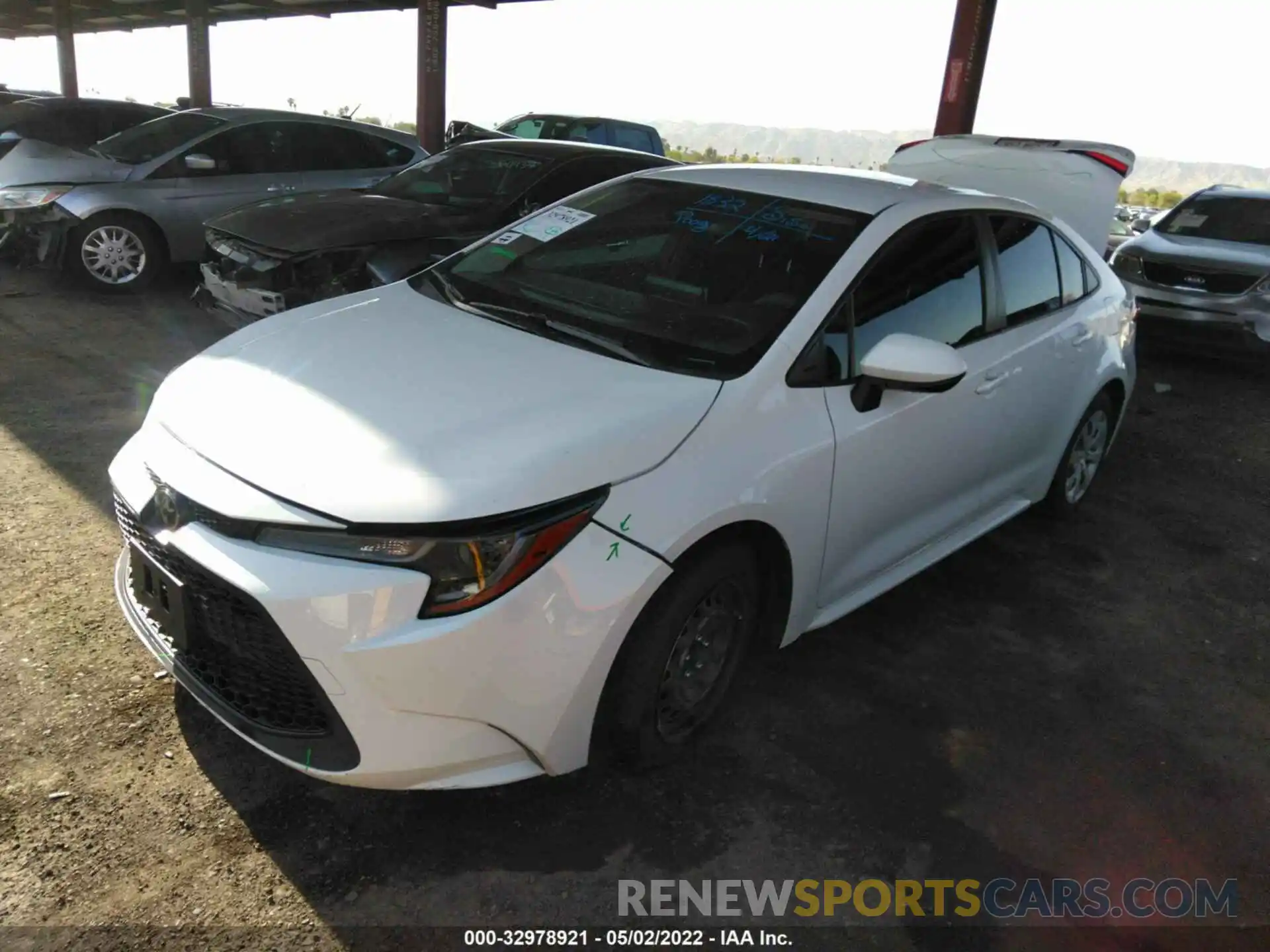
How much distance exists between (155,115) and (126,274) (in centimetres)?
363

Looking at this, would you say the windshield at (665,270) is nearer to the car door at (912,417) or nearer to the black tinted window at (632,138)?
the car door at (912,417)

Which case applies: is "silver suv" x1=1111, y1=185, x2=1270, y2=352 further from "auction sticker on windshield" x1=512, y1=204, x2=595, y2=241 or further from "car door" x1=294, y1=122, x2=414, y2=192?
"car door" x1=294, y1=122, x2=414, y2=192

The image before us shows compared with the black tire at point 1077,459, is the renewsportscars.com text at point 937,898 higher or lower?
lower

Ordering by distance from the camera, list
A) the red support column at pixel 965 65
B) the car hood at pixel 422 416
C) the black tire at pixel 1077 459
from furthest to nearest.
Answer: the red support column at pixel 965 65
the black tire at pixel 1077 459
the car hood at pixel 422 416

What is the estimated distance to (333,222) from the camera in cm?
573

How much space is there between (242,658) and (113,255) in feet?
21.9

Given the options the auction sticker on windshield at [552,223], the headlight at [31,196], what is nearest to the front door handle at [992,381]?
the auction sticker on windshield at [552,223]

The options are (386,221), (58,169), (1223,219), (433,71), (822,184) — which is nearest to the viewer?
(822,184)

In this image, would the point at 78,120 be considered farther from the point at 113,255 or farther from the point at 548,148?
the point at 548,148

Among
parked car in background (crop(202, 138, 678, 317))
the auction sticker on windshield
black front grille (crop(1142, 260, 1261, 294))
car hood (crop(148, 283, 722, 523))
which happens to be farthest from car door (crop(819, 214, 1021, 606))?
black front grille (crop(1142, 260, 1261, 294))

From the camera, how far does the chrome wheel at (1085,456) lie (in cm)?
459

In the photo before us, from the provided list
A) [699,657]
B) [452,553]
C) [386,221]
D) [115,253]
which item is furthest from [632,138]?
[452,553]

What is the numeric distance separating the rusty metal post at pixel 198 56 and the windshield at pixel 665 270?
72.4 feet

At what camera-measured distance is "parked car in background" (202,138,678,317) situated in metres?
5.45
